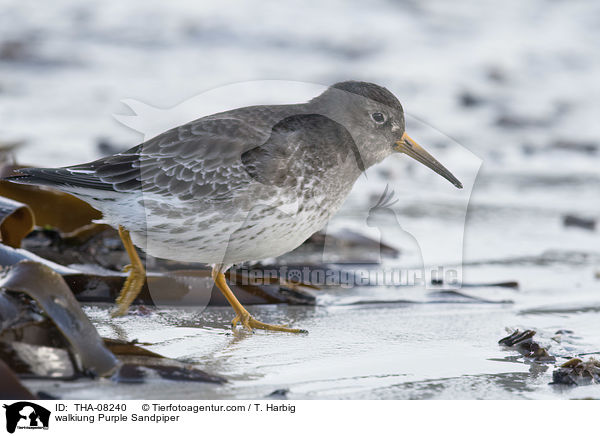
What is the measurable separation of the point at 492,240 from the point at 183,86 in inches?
234

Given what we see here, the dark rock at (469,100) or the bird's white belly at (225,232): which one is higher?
the dark rock at (469,100)

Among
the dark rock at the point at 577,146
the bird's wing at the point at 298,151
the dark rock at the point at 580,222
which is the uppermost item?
the dark rock at the point at 577,146

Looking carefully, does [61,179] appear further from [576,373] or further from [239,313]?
[576,373]

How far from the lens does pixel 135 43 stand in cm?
1325

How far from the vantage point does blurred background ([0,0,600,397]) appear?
6469 millimetres

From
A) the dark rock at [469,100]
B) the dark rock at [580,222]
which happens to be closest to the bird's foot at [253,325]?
the dark rock at [580,222]

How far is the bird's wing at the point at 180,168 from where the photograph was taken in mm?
4465

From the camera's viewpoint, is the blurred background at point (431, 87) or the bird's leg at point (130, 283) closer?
the bird's leg at point (130, 283)

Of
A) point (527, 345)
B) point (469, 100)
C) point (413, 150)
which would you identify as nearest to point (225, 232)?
point (413, 150)

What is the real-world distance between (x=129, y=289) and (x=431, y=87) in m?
8.60

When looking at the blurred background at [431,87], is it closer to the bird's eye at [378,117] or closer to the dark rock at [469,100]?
the dark rock at [469,100]

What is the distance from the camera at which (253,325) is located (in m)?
4.46

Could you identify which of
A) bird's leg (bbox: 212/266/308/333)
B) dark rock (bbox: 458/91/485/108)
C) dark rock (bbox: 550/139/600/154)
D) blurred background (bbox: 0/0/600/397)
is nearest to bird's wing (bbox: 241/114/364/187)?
bird's leg (bbox: 212/266/308/333)

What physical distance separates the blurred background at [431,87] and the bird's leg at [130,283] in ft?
2.87
